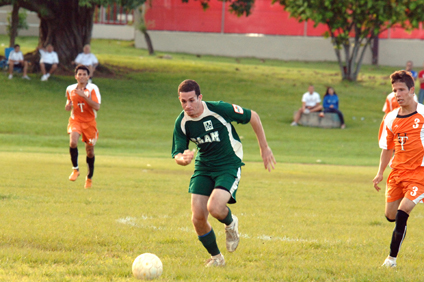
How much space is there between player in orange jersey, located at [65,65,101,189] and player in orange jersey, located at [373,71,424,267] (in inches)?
229

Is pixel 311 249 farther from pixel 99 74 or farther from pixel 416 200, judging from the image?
pixel 99 74

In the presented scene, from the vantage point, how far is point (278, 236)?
255 inches

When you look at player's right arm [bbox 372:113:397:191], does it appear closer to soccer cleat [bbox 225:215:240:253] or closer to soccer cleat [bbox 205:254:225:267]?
soccer cleat [bbox 225:215:240:253]

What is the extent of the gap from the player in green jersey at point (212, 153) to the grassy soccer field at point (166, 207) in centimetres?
37

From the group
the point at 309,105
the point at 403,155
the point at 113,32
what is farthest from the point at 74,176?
the point at 113,32

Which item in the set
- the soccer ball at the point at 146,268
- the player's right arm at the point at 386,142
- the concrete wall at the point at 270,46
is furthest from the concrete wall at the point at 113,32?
the soccer ball at the point at 146,268

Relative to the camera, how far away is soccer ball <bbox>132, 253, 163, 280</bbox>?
15.0ft

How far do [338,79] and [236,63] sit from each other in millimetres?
9026

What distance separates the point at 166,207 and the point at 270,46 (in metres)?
38.6

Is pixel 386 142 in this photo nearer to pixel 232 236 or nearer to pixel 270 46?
pixel 232 236

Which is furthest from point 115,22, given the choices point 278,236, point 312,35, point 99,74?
point 278,236

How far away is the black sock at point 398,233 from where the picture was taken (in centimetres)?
525

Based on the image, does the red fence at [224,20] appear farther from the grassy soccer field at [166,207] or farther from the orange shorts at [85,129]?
the orange shorts at [85,129]

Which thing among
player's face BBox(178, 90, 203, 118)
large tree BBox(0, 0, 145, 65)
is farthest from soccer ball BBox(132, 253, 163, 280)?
large tree BBox(0, 0, 145, 65)
